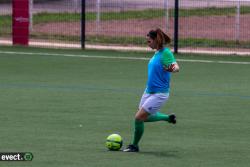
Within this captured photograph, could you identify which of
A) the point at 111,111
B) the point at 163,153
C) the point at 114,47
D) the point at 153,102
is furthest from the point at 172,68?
the point at 114,47

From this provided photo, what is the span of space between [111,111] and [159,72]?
4.28m

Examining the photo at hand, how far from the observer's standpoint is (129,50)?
3094 centimetres

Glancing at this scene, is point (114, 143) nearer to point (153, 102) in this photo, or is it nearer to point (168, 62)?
point (153, 102)

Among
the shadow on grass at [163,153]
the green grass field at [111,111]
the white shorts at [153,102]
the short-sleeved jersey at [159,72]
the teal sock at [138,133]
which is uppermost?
the short-sleeved jersey at [159,72]

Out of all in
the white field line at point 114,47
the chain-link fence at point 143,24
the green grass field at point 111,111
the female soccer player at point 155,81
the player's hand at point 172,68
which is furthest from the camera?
the chain-link fence at point 143,24

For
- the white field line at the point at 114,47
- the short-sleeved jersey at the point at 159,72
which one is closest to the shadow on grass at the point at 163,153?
the short-sleeved jersey at the point at 159,72

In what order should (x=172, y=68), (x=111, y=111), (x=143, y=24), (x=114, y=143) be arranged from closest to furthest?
(x=172, y=68) → (x=114, y=143) → (x=111, y=111) → (x=143, y=24)

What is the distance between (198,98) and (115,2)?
67.6 feet

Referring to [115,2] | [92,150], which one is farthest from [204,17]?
[92,150]

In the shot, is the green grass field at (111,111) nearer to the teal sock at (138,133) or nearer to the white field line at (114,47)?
the teal sock at (138,133)

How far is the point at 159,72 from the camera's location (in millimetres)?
14195

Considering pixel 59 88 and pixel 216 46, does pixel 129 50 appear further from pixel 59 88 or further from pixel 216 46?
pixel 59 88

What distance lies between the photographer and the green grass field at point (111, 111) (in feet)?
45.2

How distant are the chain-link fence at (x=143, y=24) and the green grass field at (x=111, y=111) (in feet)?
11.6
